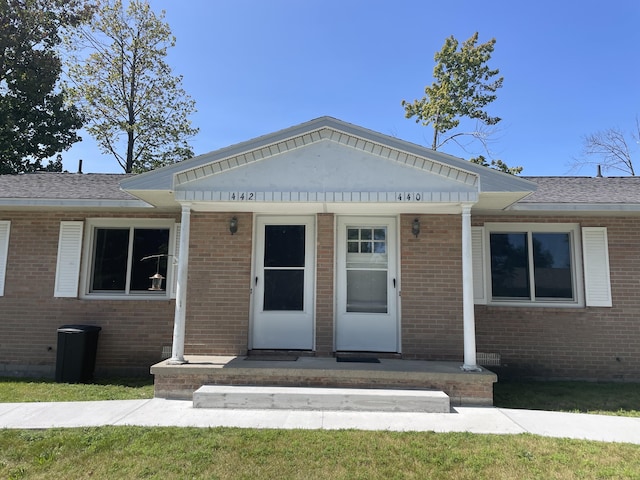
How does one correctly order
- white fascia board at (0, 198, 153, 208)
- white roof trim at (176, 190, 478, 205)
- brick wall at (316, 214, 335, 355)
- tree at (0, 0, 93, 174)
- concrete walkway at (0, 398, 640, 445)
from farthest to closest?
tree at (0, 0, 93, 174)
white fascia board at (0, 198, 153, 208)
brick wall at (316, 214, 335, 355)
white roof trim at (176, 190, 478, 205)
concrete walkway at (0, 398, 640, 445)

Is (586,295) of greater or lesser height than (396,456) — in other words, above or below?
above

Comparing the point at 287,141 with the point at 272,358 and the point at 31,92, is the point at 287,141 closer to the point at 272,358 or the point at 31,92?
the point at 272,358

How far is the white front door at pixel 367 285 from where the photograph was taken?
6.76 metres

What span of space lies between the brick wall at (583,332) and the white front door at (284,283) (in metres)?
3.08

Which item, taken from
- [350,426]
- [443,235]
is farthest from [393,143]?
[350,426]

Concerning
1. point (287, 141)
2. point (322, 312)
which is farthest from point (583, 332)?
point (287, 141)

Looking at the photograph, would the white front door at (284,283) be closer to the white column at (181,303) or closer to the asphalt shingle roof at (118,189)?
the white column at (181,303)

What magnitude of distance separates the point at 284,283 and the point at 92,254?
367cm

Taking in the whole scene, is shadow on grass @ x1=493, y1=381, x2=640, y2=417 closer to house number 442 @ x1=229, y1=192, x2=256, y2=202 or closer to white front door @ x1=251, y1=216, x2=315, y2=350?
white front door @ x1=251, y1=216, x2=315, y2=350

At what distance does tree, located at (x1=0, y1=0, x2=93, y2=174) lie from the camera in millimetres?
18797

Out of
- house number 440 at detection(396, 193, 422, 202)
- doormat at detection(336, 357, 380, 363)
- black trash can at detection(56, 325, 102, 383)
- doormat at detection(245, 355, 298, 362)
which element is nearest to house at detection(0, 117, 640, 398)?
house number 440 at detection(396, 193, 422, 202)

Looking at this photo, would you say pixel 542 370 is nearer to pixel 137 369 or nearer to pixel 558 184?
pixel 558 184

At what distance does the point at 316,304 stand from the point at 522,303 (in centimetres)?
368

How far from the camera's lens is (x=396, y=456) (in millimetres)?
3885
